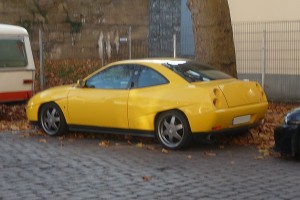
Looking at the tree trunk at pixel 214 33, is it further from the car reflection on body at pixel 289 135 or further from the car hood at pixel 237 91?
the car reflection on body at pixel 289 135

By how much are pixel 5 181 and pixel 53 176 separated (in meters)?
0.63

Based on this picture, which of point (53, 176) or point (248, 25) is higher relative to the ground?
point (248, 25)

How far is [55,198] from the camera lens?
7.23 m

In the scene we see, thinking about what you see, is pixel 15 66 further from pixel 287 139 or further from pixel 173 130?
pixel 287 139

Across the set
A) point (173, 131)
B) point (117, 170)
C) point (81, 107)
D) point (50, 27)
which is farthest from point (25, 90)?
point (50, 27)

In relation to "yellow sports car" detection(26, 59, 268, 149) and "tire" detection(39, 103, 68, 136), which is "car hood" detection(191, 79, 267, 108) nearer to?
"yellow sports car" detection(26, 59, 268, 149)

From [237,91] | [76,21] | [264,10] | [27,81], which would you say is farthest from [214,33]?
[76,21]

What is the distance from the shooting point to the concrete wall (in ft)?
74.6

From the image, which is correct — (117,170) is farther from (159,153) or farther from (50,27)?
(50,27)

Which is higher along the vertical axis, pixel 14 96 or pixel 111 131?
pixel 14 96

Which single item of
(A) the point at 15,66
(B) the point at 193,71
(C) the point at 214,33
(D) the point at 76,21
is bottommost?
(B) the point at 193,71

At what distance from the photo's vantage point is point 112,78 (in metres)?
11.2

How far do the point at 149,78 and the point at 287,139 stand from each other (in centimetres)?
276

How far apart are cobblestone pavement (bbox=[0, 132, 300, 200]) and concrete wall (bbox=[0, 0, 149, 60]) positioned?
38.7 ft
